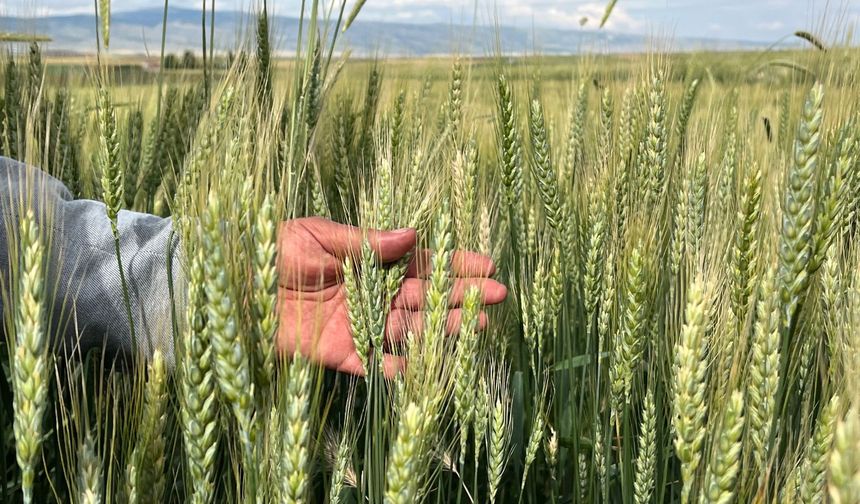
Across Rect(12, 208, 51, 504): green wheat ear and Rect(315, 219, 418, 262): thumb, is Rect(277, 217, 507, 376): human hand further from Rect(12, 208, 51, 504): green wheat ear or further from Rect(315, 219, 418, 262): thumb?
Rect(12, 208, 51, 504): green wheat ear

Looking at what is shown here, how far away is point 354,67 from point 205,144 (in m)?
1.29

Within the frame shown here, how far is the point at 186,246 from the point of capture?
3.02ft

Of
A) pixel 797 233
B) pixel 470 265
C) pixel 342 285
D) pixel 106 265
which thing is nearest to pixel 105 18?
pixel 106 265

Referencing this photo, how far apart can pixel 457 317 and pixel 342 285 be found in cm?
28

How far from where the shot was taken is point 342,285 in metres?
1.44

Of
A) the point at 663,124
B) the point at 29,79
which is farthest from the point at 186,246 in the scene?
the point at 29,79

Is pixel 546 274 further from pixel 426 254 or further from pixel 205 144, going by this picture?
pixel 205 144

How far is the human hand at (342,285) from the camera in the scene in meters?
1.19

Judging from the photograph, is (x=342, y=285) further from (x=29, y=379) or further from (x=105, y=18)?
(x=29, y=379)

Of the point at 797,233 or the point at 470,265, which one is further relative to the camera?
the point at 470,265

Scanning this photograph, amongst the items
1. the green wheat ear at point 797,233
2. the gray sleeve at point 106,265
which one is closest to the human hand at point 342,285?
the gray sleeve at point 106,265

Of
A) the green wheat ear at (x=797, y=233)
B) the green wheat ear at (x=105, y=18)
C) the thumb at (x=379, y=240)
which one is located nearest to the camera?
the green wheat ear at (x=797, y=233)

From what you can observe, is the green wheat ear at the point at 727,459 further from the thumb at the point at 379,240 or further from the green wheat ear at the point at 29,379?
the green wheat ear at the point at 29,379

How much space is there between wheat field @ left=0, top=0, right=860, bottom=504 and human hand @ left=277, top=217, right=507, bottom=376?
0.03 m
